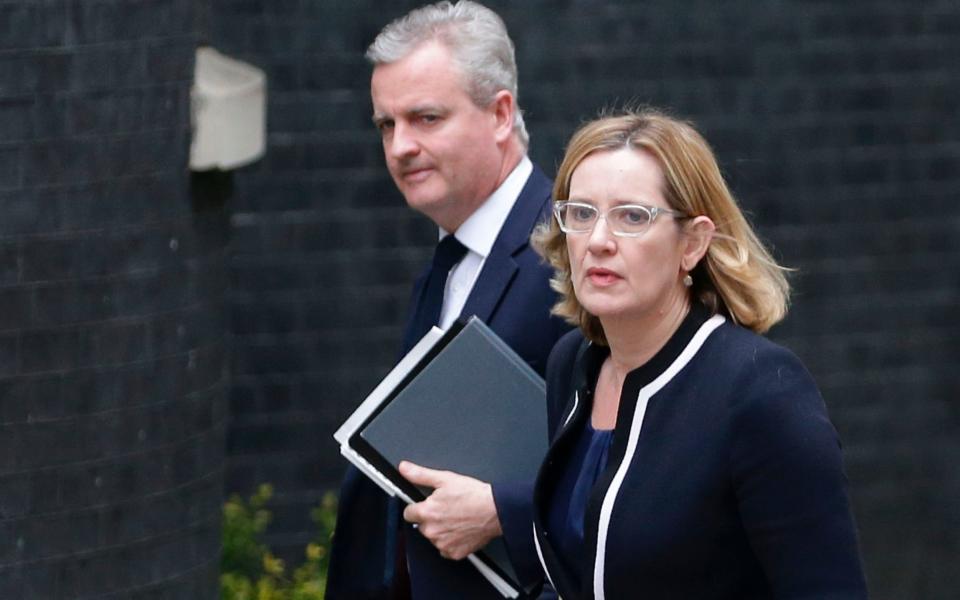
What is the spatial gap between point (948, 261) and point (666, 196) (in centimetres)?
537

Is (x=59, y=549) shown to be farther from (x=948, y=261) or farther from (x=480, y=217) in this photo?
(x=948, y=261)

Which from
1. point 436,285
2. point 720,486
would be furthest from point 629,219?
point 436,285

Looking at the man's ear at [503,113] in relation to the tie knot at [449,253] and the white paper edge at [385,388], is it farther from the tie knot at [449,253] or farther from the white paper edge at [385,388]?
the white paper edge at [385,388]

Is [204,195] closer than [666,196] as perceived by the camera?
No

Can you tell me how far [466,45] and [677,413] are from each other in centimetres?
132

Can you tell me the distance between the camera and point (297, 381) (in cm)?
741

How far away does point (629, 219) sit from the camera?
3.15 meters

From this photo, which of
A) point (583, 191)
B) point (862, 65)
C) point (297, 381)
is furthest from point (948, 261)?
point (583, 191)

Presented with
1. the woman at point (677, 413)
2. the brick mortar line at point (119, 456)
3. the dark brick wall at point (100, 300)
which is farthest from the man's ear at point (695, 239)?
the brick mortar line at point (119, 456)

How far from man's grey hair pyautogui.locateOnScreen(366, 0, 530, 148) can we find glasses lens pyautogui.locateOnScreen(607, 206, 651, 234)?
1.06 metres

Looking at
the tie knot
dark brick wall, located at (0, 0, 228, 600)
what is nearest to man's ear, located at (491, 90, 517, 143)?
the tie knot

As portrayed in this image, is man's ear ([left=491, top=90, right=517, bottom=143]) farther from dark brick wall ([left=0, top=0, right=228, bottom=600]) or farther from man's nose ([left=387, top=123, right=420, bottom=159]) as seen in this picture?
dark brick wall ([left=0, top=0, right=228, bottom=600])

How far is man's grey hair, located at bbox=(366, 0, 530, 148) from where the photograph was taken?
13.6 ft

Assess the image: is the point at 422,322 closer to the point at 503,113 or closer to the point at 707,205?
the point at 503,113
